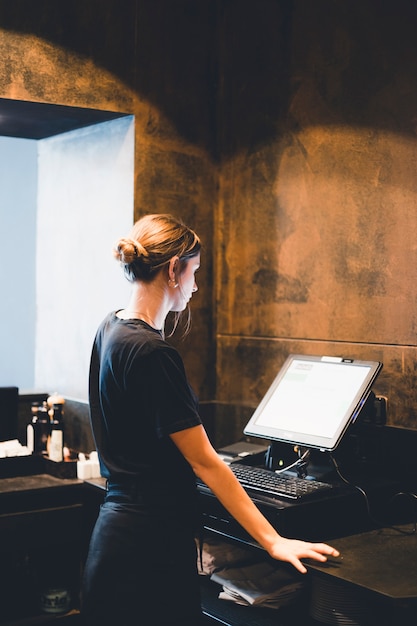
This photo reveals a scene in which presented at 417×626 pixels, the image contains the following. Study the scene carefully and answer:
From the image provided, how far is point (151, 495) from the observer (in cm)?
210

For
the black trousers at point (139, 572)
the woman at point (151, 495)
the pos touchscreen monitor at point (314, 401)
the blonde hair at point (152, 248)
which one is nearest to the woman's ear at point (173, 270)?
the blonde hair at point (152, 248)

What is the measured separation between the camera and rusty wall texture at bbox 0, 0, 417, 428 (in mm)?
2889

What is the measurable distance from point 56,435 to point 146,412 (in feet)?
4.73

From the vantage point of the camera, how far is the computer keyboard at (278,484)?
2.40 m

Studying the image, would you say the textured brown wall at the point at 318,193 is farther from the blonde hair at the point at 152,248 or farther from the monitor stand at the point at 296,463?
the blonde hair at the point at 152,248

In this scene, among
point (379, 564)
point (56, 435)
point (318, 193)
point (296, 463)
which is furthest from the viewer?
point (56, 435)

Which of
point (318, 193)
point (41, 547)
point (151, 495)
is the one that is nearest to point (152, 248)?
point (151, 495)

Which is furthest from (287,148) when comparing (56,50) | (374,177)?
(56,50)

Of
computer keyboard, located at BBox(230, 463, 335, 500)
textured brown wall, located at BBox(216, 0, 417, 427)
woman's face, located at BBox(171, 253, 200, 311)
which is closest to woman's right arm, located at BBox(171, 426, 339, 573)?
computer keyboard, located at BBox(230, 463, 335, 500)

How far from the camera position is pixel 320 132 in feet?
10.4

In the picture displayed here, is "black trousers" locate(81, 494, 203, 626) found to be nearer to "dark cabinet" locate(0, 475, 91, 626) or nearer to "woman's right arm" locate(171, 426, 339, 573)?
"woman's right arm" locate(171, 426, 339, 573)

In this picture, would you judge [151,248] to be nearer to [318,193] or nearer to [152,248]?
[152,248]

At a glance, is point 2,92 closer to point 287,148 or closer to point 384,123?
point 287,148

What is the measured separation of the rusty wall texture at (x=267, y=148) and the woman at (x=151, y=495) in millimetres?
976
